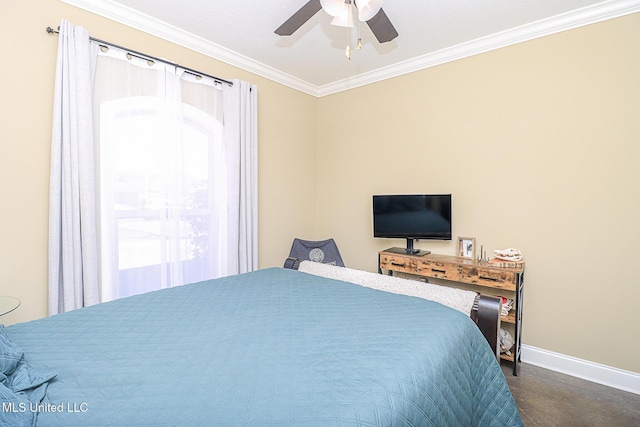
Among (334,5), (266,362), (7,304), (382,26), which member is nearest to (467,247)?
(382,26)

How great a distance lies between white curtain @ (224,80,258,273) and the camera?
3.08 metres

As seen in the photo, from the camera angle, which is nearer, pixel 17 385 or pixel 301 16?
pixel 17 385

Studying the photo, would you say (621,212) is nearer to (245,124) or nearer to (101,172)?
(245,124)

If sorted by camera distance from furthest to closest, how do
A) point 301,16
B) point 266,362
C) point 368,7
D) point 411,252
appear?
point 411,252
point 301,16
point 368,7
point 266,362

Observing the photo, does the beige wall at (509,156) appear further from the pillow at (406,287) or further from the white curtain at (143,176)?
the pillow at (406,287)

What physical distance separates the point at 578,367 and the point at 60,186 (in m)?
4.02

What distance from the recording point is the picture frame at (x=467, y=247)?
9.62 feet

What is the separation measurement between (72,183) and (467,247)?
326 cm

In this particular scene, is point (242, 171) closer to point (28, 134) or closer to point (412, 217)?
point (28, 134)

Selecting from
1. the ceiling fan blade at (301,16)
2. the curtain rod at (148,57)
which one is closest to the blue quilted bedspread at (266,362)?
the ceiling fan blade at (301,16)

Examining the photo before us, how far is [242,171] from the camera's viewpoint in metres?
3.15

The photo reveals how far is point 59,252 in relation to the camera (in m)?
2.11

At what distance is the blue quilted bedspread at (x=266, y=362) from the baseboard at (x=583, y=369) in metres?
1.40

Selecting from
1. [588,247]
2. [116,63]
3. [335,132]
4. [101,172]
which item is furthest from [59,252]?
[588,247]
